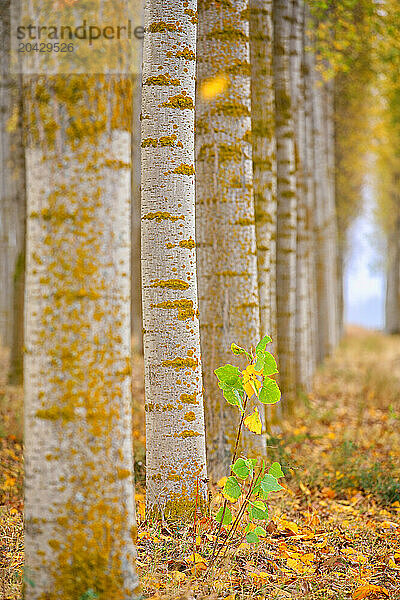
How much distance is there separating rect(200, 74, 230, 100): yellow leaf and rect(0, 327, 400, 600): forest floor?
3310mm

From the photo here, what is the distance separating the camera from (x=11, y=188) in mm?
12258

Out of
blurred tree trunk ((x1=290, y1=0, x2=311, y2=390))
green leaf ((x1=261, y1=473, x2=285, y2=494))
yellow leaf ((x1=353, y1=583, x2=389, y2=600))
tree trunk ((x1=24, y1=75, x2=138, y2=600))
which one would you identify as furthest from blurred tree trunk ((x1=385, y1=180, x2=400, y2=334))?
tree trunk ((x1=24, y1=75, x2=138, y2=600))

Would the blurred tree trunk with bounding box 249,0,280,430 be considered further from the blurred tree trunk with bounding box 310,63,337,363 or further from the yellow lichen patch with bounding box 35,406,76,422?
the blurred tree trunk with bounding box 310,63,337,363

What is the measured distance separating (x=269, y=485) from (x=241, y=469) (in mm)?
191

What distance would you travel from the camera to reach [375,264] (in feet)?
88.6

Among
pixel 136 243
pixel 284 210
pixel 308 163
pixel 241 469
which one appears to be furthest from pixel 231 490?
pixel 136 243

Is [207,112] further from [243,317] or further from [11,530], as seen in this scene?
[11,530]

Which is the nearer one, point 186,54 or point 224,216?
point 186,54

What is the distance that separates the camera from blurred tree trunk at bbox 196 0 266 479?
17.1 feet

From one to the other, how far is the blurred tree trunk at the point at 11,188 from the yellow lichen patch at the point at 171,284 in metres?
6.06

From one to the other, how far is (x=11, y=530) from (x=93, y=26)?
3254 millimetres

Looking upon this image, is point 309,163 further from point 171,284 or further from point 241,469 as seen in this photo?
point 241,469

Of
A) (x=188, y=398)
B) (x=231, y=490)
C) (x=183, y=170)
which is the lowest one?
(x=231, y=490)

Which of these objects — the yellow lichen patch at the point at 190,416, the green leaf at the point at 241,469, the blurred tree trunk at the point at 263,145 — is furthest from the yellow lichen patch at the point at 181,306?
the blurred tree trunk at the point at 263,145
